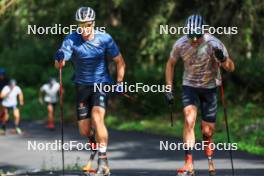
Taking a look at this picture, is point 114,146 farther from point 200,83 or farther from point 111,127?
point 200,83

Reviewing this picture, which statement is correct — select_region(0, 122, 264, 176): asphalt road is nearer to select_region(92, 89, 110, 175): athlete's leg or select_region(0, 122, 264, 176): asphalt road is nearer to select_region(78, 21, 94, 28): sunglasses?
select_region(92, 89, 110, 175): athlete's leg

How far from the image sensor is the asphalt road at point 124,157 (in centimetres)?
1227

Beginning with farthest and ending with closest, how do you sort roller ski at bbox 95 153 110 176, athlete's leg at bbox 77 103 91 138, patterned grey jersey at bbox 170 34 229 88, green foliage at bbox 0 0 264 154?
green foliage at bbox 0 0 264 154 < athlete's leg at bbox 77 103 91 138 < roller ski at bbox 95 153 110 176 < patterned grey jersey at bbox 170 34 229 88

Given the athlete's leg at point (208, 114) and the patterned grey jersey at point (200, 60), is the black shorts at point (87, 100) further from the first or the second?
the athlete's leg at point (208, 114)

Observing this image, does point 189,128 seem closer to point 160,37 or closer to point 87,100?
point 87,100

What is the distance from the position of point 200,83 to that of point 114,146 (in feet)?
29.4

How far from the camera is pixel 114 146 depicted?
60.6 feet

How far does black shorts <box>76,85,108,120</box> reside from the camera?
32.4ft

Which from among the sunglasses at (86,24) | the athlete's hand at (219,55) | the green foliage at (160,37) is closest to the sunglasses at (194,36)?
the athlete's hand at (219,55)

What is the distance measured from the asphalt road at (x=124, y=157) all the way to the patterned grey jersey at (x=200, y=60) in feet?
5.00

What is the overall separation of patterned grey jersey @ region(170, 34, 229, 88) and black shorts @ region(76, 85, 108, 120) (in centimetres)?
108

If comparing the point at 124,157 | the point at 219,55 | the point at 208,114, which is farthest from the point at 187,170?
the point at 124,157

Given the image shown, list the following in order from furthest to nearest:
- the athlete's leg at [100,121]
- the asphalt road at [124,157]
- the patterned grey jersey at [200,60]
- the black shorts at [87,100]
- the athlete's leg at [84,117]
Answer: the asphalt road at [124,157] → the athlete's leg at [84,117] → the black shorts at [87,100] → the athlete's leg at [100,121] → the patterned grey jersey at [200,60]

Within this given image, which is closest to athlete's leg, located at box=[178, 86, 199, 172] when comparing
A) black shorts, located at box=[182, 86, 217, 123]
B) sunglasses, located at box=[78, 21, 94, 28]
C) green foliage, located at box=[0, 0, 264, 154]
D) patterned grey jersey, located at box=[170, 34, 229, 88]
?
black shorts, located at box=[182, 86, 217, 123]
